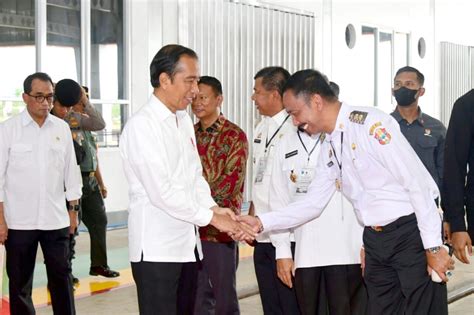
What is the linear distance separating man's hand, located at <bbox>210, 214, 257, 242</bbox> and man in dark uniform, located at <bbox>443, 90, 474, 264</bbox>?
939mm

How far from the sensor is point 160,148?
365 centimetres

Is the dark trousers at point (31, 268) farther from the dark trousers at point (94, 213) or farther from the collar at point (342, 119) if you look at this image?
the collar at point (342, 119)

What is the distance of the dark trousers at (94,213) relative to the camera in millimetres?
7211

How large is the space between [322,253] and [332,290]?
195 mm

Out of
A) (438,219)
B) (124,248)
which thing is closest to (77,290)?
(124,248)

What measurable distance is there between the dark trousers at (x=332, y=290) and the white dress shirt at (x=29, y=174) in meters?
1.74

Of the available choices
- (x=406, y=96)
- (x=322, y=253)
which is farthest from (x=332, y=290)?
(x=406, y=96)

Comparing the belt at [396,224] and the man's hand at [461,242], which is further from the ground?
the belt at [396,224]

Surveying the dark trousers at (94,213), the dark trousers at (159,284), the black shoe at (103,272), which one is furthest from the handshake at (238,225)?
the black shoe at (103,272)

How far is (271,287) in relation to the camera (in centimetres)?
495

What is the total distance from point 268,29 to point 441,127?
26.3 ft

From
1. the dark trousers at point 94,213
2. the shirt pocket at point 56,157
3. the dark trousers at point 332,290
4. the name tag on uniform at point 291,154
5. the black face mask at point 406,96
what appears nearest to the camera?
the dark trousers at point 332,290

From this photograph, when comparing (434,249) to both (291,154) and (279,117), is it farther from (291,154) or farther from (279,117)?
(279,117)

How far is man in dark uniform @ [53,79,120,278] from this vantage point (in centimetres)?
656
